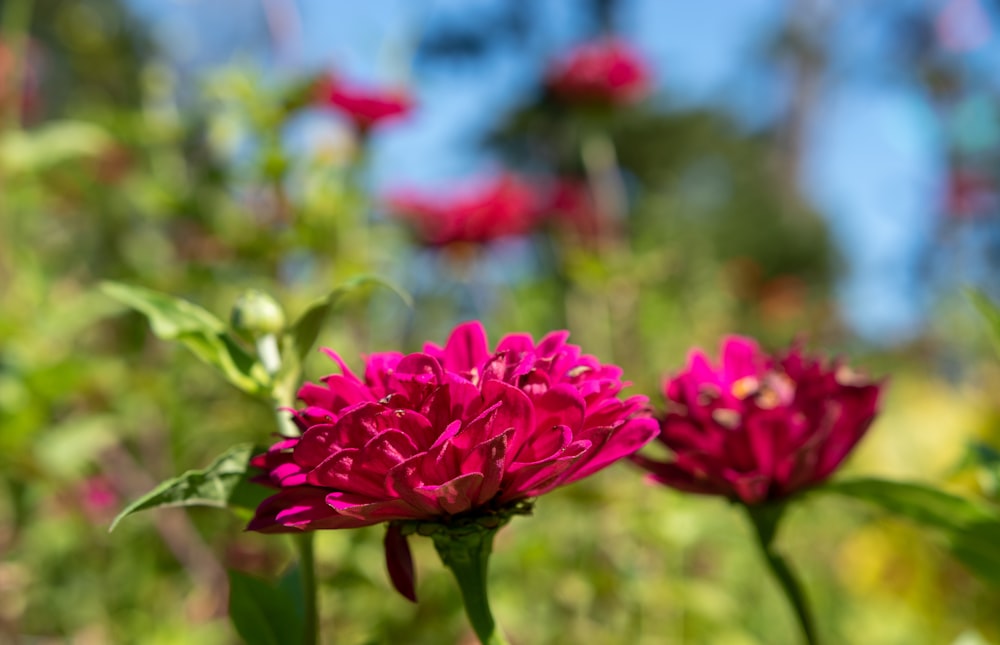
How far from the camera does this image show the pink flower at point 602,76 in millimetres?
1479

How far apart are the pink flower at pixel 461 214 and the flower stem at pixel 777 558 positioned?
1072 millimetres

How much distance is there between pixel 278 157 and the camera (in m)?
0.81

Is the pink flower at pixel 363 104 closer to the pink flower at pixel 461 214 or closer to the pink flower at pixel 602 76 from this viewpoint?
the pink flower at pixel 461 214

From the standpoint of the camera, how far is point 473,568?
0.35 metres

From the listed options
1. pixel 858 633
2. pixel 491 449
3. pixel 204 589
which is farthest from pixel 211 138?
pixel 858 633

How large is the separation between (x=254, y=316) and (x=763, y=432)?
228 millimetres

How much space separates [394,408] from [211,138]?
65cm

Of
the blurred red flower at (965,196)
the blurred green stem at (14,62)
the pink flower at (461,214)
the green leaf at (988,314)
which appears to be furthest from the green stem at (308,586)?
the blurred red flower at (965,196)

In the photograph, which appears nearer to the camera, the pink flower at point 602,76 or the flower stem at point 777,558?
the flower stem at point 777,558

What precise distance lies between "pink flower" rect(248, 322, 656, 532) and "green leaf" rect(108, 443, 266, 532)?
2 centimetres

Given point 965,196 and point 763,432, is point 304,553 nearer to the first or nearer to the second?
point 763,432

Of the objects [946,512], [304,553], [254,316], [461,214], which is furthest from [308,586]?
[461,214]

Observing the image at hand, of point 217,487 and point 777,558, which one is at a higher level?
point 217,487

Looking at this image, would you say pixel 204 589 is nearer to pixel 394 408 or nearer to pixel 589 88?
pixel 394 408
